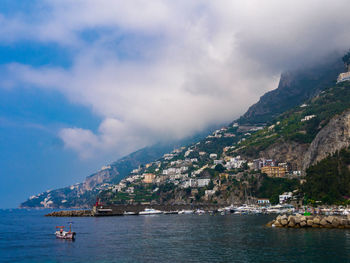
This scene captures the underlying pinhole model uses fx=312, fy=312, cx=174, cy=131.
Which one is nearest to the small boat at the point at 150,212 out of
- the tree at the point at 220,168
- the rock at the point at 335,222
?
the tree at the point at 220,168

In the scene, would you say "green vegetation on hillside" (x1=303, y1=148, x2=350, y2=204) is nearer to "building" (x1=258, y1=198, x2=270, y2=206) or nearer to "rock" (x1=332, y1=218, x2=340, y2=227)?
"building" (x1=258, y1=198, x2=270, y2=206)

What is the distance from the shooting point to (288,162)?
173 metres

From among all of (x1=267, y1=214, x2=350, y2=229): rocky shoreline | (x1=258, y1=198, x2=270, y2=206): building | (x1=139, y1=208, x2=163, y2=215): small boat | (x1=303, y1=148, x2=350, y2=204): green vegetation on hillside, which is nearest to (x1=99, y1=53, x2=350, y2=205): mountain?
(x1=303, y1=148, x2=350, y2=204): green vegetation on hillside

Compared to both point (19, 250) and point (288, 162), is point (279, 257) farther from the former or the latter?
point (288, 162)

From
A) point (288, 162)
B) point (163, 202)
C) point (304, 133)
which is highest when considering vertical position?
point (304, 133)

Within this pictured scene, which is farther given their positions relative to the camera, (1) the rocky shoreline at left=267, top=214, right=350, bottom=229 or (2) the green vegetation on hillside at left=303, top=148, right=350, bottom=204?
(2) the green vegetation on hillside at left=303, top=148, right=350, bottom=204

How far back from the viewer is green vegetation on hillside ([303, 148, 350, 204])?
10306 centimetres

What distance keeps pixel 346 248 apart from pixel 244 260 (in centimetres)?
1478

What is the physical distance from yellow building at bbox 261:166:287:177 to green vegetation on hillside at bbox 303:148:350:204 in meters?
42.3

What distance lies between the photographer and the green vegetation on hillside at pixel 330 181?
103062 mm

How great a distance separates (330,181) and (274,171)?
5795cm

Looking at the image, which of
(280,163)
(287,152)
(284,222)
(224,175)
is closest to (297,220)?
(284,222)

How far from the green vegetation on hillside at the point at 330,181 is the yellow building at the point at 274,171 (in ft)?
139

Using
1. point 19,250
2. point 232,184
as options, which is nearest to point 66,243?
point 19,250
